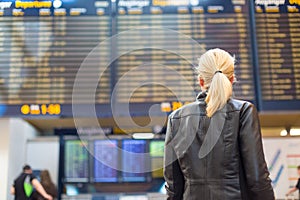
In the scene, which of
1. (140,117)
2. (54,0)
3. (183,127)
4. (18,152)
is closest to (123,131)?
(140,117)

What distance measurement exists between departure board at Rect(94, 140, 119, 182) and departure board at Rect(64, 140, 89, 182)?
11cm

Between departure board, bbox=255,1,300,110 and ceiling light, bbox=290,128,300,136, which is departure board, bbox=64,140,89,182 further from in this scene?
ceiling light, bbox=290,128,300,136

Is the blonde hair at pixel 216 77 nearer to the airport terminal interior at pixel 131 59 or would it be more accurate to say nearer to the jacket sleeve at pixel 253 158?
the jacket sleeve at pixel 253 158

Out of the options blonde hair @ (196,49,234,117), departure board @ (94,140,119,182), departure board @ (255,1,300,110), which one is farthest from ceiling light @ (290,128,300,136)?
blonde hair @ (196,49,234,117)

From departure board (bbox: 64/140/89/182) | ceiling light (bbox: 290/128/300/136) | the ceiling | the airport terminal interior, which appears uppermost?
the airport terminal interior

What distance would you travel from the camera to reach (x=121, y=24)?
12.3 feet

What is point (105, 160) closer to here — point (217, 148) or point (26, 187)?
point (26, 187)

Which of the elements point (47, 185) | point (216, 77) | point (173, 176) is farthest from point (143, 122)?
point (216, 77)

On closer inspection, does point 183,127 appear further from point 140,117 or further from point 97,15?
point 97,15

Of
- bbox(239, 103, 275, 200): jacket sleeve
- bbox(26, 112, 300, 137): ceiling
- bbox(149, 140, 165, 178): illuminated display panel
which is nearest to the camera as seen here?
bbox(239, 103, 275, 200): jacket sleeve

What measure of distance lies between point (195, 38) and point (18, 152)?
2.02 m

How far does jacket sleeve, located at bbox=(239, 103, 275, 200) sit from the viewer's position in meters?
1.24

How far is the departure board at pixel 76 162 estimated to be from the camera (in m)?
4.14

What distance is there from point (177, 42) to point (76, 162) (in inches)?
64.4
